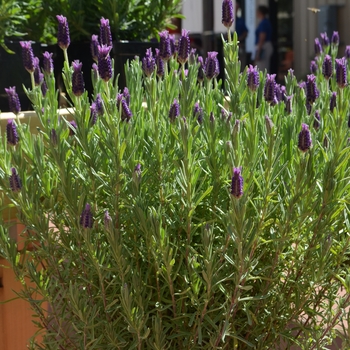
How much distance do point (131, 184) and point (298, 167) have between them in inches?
11.9

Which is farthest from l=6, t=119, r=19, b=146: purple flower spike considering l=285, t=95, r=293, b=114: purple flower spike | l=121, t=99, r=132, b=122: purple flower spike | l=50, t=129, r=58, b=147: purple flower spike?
l=285, t=95, r=293, b=114: purple flower spike

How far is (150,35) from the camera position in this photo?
2.44 m

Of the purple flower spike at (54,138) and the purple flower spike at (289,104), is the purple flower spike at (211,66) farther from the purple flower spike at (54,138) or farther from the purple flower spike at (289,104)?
the purple flower spike at (54,138)

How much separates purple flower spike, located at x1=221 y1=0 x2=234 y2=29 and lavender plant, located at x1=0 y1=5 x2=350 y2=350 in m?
0.06

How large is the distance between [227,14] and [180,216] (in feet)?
1.41

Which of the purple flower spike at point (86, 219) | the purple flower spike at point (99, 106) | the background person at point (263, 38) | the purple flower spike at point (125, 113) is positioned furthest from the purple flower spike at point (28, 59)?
the background person at point (263, 38)

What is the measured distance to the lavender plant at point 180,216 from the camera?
1.25 meters

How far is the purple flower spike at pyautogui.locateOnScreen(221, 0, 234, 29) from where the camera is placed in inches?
56.1

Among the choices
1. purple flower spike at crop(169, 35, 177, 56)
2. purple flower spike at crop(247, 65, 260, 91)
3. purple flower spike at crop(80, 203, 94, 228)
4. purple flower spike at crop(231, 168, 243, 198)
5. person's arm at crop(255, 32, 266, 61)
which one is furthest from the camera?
person's arm at crop(255, 32, 266, 61)

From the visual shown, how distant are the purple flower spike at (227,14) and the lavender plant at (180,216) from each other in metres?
0.06

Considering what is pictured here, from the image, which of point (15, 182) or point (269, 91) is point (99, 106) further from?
point (269, 91)

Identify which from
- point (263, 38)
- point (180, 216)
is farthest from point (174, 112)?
point (263, 38)

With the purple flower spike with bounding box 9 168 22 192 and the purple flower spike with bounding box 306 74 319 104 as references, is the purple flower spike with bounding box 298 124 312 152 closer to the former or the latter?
the purple flower spike with bounding box 306 74 319 104

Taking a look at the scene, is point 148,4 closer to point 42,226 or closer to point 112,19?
point 112,19
